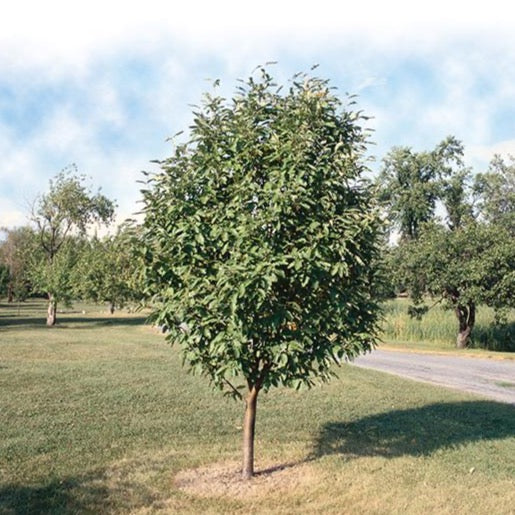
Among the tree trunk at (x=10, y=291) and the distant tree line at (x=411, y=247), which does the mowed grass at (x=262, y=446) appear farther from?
the tree trunk at (x=10, y=291)

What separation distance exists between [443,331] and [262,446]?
75.9 ft

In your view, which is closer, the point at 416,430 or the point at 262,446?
the point at 262,446

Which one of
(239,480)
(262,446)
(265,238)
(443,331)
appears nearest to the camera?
(265,238)

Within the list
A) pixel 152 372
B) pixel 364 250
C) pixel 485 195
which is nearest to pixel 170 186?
pixel 364 250

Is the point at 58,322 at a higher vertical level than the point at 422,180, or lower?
lower

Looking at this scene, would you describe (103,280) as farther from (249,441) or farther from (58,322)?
(249,441)

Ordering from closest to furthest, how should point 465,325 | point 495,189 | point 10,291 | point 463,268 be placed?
point 463,268 → point 465,325 → point 495,189 → point 10,291

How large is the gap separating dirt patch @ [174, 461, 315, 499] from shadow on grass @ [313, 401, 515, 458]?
891 mm

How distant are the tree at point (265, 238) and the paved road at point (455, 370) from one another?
820cm

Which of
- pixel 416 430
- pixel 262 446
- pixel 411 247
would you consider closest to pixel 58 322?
pixel 411 247

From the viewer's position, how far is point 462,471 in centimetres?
695

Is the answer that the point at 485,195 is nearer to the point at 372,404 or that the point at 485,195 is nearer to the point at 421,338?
the point at 421,338

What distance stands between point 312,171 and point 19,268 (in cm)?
7095

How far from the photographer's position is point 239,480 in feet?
21.2
